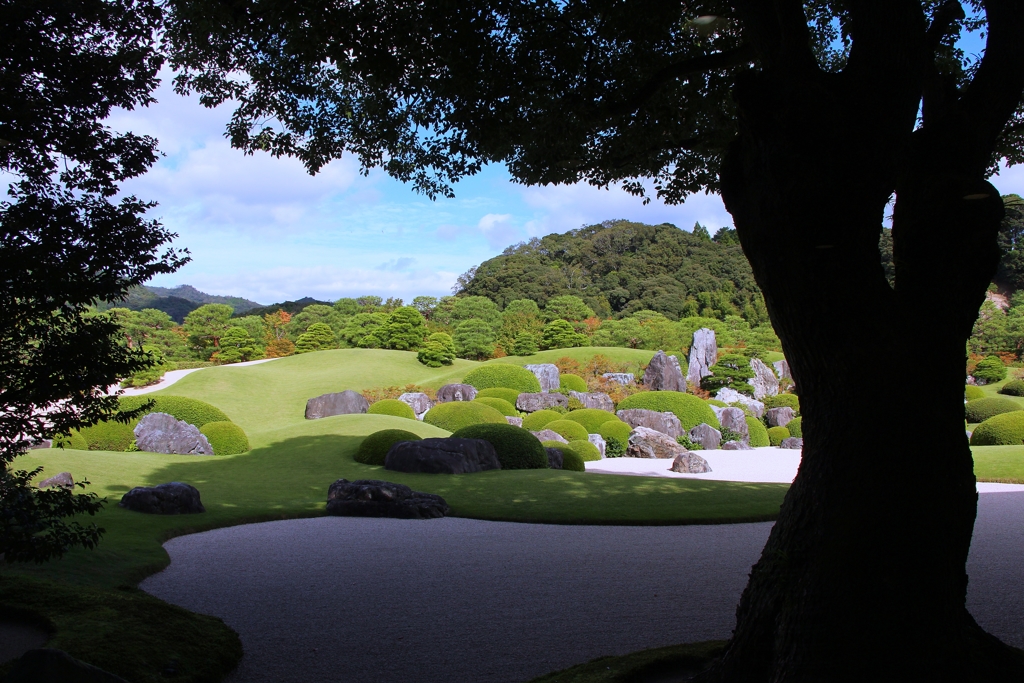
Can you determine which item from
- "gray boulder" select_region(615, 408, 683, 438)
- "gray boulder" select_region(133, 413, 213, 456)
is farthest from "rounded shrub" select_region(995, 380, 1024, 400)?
"gray boulder" select_region(133, 413, 213, 456)

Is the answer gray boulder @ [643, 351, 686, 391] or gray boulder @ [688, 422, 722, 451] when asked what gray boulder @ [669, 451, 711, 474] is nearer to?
gray boulder @ [688, 422, 722, 451]

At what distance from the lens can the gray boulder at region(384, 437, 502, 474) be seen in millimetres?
12570

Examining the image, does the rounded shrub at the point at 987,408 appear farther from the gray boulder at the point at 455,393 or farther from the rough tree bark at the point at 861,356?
the rough tree bark at the point at 861,356

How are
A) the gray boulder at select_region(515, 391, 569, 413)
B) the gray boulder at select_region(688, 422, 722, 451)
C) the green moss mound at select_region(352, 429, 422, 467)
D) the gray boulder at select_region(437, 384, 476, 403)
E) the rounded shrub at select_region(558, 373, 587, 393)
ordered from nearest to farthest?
the green moss mound at select_region(352, 429, 422, 467) → the gray boulder at select_region(688, 422, 722, 451) → the gray boulder at select_region(515, 391, 569, 413) → the gray boulder at select_region(437, 384, 476, 403) → the rounded shrub at select_region(558, 373, 587, 393)

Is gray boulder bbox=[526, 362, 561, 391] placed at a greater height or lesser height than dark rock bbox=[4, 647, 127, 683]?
greater

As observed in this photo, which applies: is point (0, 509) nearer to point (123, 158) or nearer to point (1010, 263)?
point (123, 158)

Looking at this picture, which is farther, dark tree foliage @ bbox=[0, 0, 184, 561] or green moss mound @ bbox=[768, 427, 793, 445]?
green moss mound @ bbox=[768, 427, 793, 445]

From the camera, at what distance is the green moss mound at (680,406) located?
22.2m

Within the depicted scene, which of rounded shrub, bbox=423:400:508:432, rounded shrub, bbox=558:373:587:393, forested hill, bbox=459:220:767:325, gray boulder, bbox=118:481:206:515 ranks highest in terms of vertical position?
forested hill, bbox=459:220:767:325

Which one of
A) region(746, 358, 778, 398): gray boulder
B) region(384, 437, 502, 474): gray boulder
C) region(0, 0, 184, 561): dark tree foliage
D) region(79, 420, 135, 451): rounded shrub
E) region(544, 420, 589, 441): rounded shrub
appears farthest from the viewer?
region(746, 358, 778, 398): gray boulder

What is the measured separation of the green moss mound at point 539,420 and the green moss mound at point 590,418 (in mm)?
357

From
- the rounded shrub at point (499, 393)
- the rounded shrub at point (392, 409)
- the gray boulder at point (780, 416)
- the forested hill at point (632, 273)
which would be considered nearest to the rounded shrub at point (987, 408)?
the gray boulder at point (780, 416)

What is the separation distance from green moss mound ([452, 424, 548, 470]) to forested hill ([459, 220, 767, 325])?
32.7m

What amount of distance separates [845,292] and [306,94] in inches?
254
